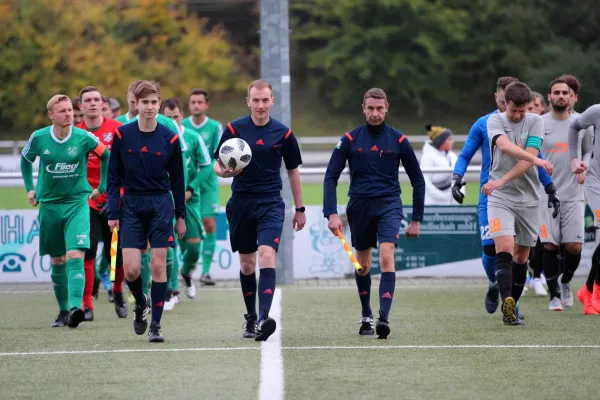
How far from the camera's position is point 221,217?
15891 mm

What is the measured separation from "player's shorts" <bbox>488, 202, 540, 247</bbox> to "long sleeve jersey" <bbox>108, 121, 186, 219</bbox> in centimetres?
280

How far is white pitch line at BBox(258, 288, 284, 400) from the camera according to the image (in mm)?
6844

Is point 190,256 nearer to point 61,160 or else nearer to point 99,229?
point 99,229

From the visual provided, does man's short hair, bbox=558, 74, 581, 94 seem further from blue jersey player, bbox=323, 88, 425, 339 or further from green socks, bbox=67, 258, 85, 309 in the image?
green socks, bbox=67, 258, 85, 309

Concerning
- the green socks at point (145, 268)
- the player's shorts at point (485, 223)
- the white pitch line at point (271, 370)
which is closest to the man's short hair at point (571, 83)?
the player's shorts at point (485, 223)

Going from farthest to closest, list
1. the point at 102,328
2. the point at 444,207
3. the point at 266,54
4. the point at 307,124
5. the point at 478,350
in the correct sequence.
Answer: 1. the point at 307,124
2. the point at 444,207
3. the point at 266,54
4. the point at 102,328
5. the point at 478,350

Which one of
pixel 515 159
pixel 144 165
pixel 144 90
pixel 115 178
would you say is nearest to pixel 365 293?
pixel 515 159

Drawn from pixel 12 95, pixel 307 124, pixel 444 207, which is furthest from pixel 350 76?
pixel 444 207

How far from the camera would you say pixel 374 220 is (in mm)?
9711

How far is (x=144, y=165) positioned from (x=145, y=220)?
44 cm

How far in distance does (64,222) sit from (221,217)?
17.2 ft

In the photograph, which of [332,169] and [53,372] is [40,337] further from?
[332,169]

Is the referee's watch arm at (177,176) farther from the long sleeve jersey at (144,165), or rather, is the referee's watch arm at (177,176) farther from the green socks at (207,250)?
the green socks at (207,250)

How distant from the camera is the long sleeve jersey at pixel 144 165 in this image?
939 centimetres
